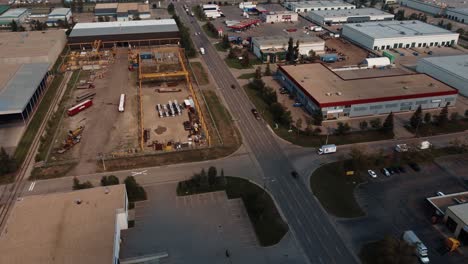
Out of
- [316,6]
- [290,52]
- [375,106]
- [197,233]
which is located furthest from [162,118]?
[316,6]

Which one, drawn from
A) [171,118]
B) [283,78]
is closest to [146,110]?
[171,118]

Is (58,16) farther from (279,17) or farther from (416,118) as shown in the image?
(416,118)

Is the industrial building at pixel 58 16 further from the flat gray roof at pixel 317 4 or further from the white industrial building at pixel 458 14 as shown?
the white industrial building at pixel 458 14

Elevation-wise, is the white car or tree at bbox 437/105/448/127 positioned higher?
tree at bbox 437/105/448/127

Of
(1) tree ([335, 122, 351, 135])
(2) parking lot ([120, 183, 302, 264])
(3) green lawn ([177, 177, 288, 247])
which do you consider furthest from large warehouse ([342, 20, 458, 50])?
(2) parking lot ([120, 183, 302, 264])

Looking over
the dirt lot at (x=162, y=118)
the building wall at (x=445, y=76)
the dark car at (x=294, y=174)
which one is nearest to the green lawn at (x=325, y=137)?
the dark car at (x=294, y=174)

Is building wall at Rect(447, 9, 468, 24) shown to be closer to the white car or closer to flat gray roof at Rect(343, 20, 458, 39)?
flat gray roof at Rect(343, 20, 458, 39)
